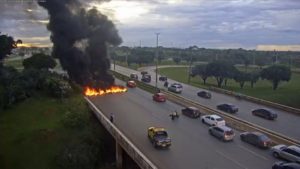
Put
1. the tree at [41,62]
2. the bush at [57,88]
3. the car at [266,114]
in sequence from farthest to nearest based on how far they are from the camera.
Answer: the tree at [41,62], the bush at [57,88], the car at [266,114]

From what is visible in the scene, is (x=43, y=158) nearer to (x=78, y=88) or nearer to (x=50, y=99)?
(x=50, y=99)

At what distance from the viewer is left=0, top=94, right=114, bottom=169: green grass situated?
151 ft

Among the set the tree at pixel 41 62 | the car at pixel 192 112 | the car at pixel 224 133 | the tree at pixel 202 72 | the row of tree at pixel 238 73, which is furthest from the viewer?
the tree at pixel 202 72

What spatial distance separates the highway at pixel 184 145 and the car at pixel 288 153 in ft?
2.40

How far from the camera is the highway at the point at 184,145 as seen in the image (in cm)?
3425

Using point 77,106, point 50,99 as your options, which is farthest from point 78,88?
point 77,106

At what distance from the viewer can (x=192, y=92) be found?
83.4 meters

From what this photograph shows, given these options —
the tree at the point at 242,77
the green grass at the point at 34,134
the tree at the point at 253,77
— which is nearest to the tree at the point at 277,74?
the tree at the point at 253,77

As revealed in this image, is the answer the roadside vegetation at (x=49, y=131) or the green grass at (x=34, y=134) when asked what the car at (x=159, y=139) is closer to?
the roadside vegetation at (x=49, y=131)

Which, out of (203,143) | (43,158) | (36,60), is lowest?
(43,158)

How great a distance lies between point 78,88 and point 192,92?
25.9m

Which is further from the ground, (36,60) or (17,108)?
(36,60)

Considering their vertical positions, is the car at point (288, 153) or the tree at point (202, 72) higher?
the tree at point (202, 72)

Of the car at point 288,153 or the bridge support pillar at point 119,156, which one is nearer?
the car at point 288,153
